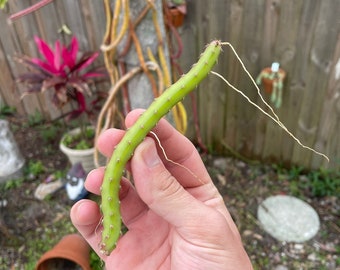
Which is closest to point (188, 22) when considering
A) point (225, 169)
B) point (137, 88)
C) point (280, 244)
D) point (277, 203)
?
point (137, 88)

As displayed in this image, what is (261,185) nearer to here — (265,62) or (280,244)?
(280,244)

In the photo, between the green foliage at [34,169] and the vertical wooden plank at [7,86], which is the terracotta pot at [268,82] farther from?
the vertical wooden plank at [7,86]

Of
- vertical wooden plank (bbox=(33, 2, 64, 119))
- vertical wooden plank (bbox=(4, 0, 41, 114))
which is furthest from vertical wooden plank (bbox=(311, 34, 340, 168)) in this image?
vertical wooden plank (bbox=(4, 0, 41, 114))

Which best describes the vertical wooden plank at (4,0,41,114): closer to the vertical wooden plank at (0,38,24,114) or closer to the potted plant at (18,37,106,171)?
the vertical wooden plank at (0,38,24,114)

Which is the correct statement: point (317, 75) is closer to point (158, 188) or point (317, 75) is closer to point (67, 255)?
point (158, 188)

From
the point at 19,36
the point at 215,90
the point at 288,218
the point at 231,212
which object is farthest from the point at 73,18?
the point at 288,218

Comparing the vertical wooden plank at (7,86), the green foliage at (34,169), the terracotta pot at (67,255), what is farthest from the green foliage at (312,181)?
the vertical wooden plank at (7,86)
